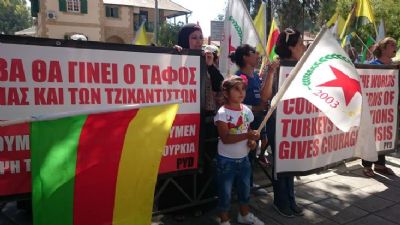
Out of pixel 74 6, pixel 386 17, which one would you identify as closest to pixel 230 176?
pixel 386 17

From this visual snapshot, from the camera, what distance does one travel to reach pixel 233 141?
11.1 ft

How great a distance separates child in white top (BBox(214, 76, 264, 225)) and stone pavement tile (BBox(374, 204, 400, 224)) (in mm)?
1512

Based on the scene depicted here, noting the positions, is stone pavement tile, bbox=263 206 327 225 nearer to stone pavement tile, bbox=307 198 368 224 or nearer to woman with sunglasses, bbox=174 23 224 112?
stone pavement tile, bbox=307 198 368 224

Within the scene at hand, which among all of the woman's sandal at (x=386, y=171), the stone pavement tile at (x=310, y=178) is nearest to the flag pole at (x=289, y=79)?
the stone pavement tile at (x=310, y=178)

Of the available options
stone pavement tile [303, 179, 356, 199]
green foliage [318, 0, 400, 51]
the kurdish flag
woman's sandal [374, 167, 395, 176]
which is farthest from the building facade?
the kurdish flag

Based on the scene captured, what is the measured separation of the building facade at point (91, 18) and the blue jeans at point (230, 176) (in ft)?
115

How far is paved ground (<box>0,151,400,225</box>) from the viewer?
3.84 metres

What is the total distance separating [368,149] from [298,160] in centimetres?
75

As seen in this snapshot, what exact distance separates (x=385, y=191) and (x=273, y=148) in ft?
5.98

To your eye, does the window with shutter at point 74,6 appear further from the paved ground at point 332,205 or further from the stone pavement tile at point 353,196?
the stone pavement tile at point 353,196

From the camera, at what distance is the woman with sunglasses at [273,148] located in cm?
393

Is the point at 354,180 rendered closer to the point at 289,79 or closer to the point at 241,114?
the point at 241,114

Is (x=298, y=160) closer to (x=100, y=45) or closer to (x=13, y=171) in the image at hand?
(x=100, y=45)

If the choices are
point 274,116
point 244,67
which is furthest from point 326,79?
point 244,67
